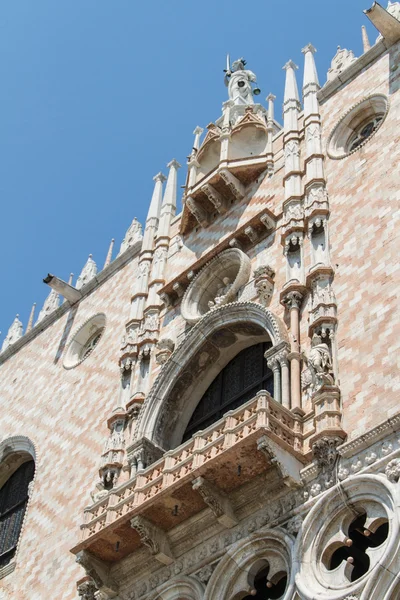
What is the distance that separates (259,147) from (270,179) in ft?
5.92

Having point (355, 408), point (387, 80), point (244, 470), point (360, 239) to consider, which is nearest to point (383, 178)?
point (360, 239)

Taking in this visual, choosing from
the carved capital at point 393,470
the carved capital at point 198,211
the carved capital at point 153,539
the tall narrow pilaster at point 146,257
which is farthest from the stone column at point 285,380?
the carved capital at point 198,211

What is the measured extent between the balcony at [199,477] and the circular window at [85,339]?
27.0 feet

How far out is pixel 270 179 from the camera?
22453 millimetres

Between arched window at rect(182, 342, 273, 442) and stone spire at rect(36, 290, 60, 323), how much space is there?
10.0 m

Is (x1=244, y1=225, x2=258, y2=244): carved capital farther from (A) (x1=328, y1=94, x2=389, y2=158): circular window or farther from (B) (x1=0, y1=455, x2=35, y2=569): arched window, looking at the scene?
(B) (x1=0, y1=455, x2=35, y2=569): arched window

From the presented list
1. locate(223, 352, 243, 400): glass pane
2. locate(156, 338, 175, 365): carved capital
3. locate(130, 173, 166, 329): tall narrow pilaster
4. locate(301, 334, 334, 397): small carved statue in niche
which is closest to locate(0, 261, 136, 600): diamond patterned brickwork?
locate(130, 173, 166, 329): tall narrow pilaster

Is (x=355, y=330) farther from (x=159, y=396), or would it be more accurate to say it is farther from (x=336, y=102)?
(x=336, y=102)

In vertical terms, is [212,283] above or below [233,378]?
above

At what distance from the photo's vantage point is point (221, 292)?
2106 centimetres

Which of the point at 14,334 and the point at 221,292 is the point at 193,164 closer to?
the point at 221,292

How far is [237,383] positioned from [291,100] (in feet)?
26.0

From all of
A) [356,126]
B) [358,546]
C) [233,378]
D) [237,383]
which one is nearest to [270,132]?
[356,126]

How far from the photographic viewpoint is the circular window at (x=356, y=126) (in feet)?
67.9
